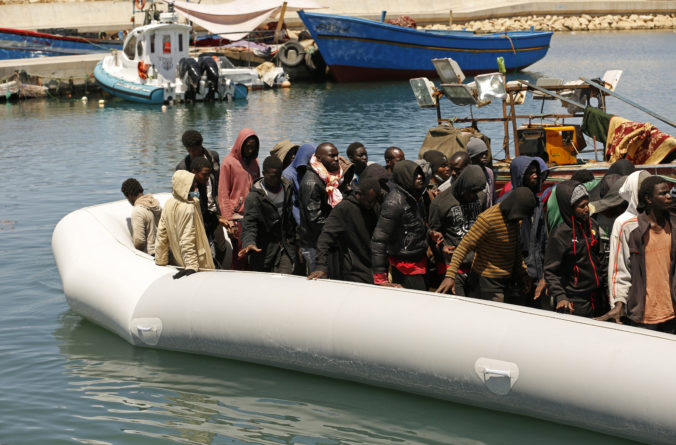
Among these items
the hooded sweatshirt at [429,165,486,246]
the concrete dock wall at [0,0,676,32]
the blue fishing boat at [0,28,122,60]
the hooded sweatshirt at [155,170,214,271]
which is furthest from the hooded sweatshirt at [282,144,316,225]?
the concrete dock wall at [0,0,676,32]

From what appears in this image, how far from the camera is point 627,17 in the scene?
5466 centimetres

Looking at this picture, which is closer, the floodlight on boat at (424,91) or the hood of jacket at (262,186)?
the hood of jacket at (262,186)

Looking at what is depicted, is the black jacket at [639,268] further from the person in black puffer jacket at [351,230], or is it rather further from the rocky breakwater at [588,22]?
the rocky breakwater at [588,22]

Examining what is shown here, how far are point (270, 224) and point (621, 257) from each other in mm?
2819

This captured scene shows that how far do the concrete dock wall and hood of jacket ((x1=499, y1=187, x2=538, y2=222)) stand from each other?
116 ft

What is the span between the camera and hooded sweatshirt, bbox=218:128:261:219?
7.95m

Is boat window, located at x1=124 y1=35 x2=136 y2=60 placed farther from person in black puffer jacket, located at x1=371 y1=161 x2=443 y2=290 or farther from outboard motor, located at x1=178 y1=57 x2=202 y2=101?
person in black puffer jacket, located at x1=371 y1=161 x2=443 y2=290

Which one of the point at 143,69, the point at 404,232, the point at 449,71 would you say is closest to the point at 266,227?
the point at 404,232

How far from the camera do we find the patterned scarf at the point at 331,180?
7.10 metres

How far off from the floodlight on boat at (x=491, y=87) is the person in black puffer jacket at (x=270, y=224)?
3.90 meters

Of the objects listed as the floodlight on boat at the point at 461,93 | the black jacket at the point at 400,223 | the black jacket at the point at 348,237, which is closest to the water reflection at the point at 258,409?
the black jacket at the point at 348,237

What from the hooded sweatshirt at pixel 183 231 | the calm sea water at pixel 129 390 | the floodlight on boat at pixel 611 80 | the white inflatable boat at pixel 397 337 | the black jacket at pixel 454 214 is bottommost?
the calm sea water at pixel 129 390

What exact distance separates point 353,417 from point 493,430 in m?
1.06

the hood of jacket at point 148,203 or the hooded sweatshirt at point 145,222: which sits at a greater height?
the hood of jacket at point 148,203
